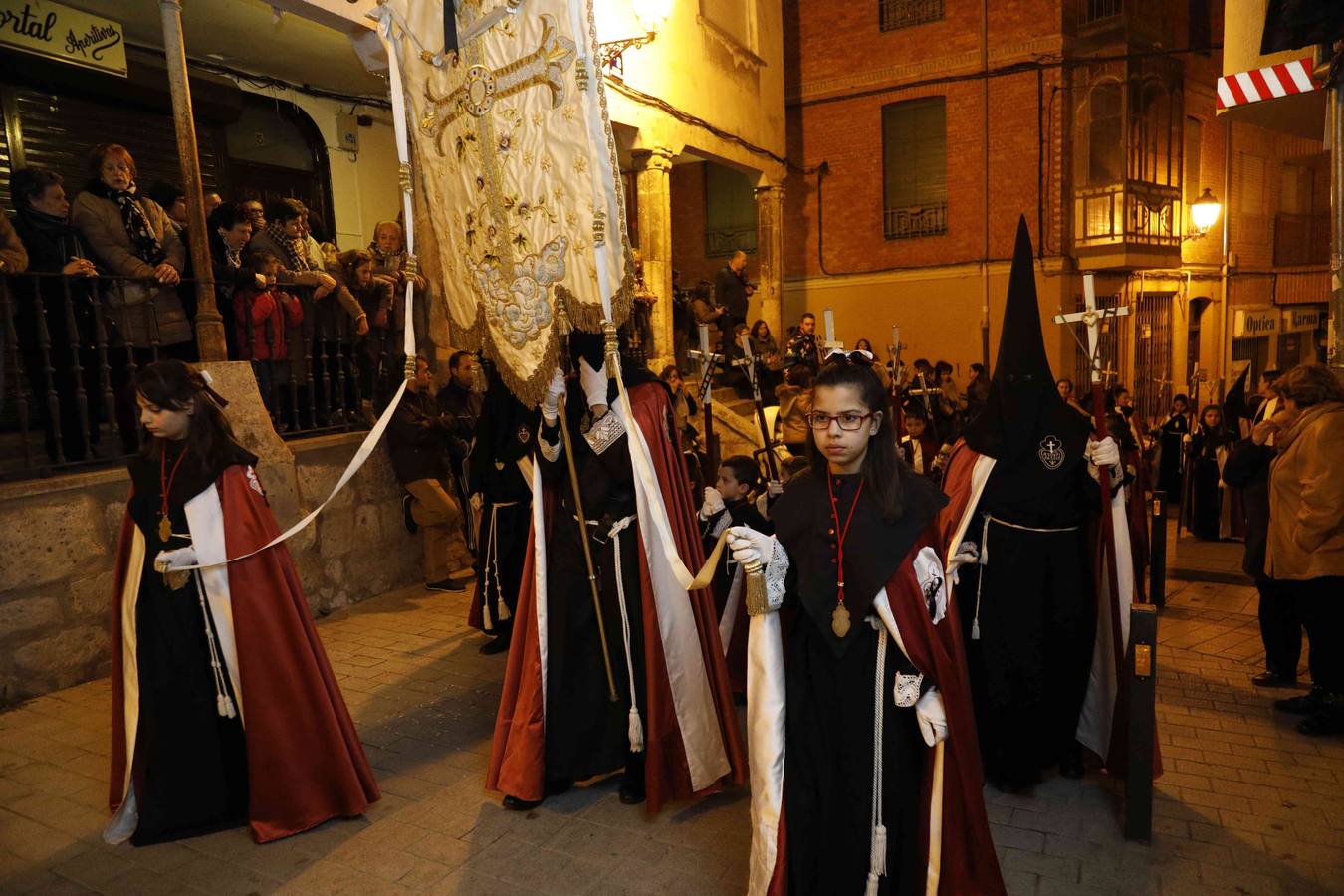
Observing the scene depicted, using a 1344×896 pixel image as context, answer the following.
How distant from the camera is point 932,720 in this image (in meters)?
2.69

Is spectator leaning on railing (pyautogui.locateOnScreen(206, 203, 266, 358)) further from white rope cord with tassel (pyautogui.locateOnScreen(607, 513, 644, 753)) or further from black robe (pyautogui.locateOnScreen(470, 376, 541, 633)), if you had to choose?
white rope cord with tassel (pyautogui.locateOnScreen(607, 513, 644, 753))

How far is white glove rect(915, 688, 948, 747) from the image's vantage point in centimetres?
269

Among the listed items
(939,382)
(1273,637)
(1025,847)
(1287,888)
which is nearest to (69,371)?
(1025,847)

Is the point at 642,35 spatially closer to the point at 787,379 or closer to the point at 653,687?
the point at 787,379

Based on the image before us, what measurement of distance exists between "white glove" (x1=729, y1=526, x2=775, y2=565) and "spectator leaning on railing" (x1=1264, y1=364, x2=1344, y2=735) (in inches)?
140

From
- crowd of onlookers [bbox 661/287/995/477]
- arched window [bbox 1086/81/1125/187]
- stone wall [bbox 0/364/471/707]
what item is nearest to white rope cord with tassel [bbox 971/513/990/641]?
crowd of onlookers [bbox 661/287/995/477]

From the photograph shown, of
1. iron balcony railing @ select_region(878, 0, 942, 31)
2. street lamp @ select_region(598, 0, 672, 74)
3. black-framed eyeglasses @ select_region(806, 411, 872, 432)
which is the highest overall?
iron balcony railing @ select_region(878, 0, 942, 31)

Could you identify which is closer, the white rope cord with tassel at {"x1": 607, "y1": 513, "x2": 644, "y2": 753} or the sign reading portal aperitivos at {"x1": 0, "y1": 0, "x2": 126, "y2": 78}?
the white rope cord with tassel at {"x1": 607, "y1": 513, "x2": 644, "y2": 753}

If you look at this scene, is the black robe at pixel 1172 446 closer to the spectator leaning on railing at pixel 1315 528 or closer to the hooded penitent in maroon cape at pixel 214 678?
the spectator leaning on railing at pixel 1315 528

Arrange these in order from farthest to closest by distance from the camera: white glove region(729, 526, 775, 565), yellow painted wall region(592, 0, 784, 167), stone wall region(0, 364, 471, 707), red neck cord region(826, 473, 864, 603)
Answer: yellow painted wall region(592, 0, 784, 167) → stone wall region(0, 364, 471, 707) → red neck cord region(826, 473, 864, 603) → white glove region(729, 526, 775, 565)

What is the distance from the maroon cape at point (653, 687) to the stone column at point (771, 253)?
37.8 feet

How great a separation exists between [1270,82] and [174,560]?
774 centimetres

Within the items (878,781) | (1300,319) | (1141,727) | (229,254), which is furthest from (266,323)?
(1300,319)

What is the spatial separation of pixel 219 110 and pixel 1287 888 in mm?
10911
